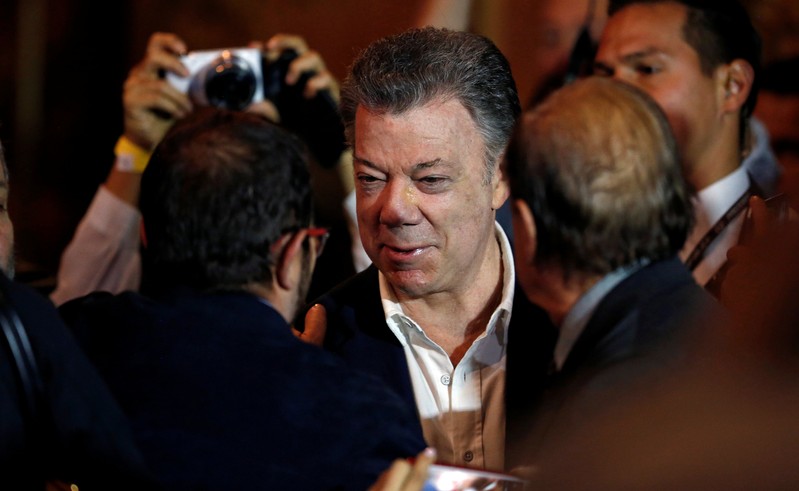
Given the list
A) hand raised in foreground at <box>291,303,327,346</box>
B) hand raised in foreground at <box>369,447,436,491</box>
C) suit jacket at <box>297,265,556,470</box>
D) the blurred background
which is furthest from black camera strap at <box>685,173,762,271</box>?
the blurred background

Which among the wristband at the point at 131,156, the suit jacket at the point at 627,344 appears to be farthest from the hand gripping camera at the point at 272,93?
the suit jacket at the point at 627,344

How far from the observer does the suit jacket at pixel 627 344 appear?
113 centimetres

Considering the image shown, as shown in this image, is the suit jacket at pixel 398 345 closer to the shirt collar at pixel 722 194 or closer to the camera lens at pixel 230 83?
the shirt collar at pixel 722 194

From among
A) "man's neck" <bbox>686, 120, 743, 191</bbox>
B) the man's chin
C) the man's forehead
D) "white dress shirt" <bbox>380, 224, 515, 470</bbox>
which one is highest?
the man's forehead

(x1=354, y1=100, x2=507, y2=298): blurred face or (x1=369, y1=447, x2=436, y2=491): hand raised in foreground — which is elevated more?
(x1=354, y1=100, x2=507, y2=298): blurred face

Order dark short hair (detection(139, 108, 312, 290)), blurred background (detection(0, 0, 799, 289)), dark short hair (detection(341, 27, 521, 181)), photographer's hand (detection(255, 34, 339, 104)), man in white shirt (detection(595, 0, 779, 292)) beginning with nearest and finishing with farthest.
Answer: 1. dark short hair (detection(139, 108, 312, 290))
2. dark short hair (detection(341, 27, 521, 181))
3. man in white shirt (detection(595, 0, 779, 292))
4. photographer's hand (detection(255, 34, 339, 104))
5. blurred background (detection(0, 0, 799, 289))

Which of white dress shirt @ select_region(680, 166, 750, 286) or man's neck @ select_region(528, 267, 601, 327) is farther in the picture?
white dress shirt @ select_region(680, 166, 750, 286)

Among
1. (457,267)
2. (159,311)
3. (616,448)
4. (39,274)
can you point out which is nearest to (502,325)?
(457,267)

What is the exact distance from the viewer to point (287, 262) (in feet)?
4.81

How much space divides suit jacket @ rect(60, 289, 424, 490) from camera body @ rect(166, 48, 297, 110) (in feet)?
3.38

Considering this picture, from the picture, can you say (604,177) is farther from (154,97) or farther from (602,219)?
(154,97)

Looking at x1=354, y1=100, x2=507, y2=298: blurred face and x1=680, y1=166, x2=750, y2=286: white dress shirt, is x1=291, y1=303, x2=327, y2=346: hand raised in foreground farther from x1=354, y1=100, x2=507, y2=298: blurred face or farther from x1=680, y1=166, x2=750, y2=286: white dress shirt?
x1=680, y1=166, x2=750, y2=286: white dress shirt

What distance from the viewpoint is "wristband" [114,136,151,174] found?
240 centimetres

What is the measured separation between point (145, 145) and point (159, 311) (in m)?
1.08
